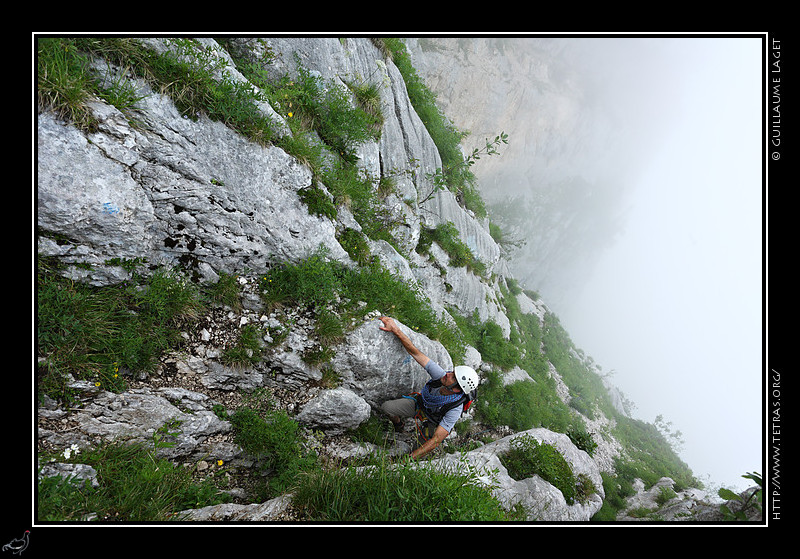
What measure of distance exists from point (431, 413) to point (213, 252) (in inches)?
217

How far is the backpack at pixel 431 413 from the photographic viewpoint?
584 cm

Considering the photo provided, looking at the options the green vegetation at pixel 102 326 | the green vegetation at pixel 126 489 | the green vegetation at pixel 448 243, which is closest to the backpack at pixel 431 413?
the green vegetation at pixel 126 489

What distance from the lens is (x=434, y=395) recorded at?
19.3 feet

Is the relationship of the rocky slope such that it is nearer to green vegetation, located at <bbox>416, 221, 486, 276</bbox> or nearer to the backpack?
the backpack

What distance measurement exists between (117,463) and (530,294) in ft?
94.4

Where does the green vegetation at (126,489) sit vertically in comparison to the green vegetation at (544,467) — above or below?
above

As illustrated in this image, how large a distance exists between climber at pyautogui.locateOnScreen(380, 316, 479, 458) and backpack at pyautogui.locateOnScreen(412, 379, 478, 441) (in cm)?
2

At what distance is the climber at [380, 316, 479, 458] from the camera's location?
18.7ft

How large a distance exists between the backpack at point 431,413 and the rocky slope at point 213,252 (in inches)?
23.1

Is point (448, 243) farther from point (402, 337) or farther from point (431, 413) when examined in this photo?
point (431, 413)

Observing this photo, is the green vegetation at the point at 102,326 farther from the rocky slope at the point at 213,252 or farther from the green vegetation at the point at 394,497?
the green vegetation at the point at 394,497

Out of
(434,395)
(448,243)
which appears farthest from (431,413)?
(448,243)
